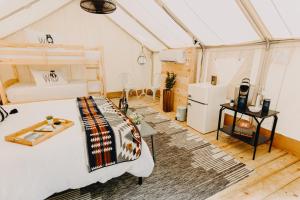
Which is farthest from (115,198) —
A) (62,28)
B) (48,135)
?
(62,28)

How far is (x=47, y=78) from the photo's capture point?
355cm

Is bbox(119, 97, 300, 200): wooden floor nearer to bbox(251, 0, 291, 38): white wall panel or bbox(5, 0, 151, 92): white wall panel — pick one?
bbox(251, 0, 291, 38): white wall panel

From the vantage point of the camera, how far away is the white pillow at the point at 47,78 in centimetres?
348

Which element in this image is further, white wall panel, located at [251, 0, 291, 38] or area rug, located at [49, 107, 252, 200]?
white wall panel, located at [251, 0, 291, 38]

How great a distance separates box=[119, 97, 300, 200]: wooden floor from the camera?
5.24ft

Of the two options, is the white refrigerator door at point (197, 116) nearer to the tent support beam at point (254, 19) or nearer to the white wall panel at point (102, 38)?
the tent support beam at point (254, 19)

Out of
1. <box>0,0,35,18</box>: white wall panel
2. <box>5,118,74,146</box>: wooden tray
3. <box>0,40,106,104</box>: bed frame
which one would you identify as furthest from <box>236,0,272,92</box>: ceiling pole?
<box>0,0,35,18</box>: white wall panel

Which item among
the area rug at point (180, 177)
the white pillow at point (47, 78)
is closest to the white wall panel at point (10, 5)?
the white pillow at point (47, 78)

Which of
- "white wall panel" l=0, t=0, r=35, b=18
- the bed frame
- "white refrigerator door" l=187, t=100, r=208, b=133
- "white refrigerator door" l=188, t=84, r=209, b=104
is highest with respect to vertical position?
"white wall panel" l=0, t=0, r=35, b=18

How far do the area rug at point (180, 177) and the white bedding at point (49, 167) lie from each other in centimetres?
24

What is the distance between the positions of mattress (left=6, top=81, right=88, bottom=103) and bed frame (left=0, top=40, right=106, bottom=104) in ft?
0.49

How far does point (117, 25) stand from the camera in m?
4.67

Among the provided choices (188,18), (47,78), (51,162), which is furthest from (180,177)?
(47,78)

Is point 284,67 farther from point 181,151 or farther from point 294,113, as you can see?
point 181,151
